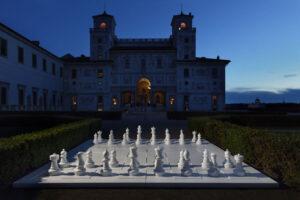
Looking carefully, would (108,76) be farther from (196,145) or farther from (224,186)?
(224,186)

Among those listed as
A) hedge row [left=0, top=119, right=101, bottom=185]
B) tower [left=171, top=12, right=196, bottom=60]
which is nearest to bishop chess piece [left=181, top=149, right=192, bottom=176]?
→ hedge row [left=0, top=119, right=101, bottom=185]

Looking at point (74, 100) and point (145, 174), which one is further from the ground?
point (74, 100)

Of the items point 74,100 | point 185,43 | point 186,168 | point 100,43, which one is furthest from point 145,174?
point 100,43

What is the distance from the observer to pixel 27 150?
18.6 ft

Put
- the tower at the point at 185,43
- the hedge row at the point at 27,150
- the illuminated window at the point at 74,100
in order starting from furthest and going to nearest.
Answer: the tower at the point at 185,43
the illuminated window at the point at 74,100
the hedge row at the point at 27,150

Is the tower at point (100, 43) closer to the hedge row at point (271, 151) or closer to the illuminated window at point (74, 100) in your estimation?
the illuminated window at point (74, 100)

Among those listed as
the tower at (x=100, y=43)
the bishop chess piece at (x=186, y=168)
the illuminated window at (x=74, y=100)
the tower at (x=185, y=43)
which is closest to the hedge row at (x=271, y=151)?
the bishop chess piece at (x=186, y=168)

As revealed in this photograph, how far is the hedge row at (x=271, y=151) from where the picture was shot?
16.5 feet

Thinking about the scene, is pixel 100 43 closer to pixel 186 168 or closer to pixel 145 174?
pixel 145 174

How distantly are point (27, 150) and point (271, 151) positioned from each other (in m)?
A: 6.86

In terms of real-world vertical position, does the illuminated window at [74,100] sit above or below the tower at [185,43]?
below

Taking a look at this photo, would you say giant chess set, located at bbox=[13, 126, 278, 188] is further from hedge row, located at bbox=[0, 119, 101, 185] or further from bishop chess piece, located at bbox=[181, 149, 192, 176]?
hedge row, located at bbox=[0, 119, 101, 185]

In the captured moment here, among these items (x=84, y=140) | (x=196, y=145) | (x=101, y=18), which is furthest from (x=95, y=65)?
(x=196, y=145)

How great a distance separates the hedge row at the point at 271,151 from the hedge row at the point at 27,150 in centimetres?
667
